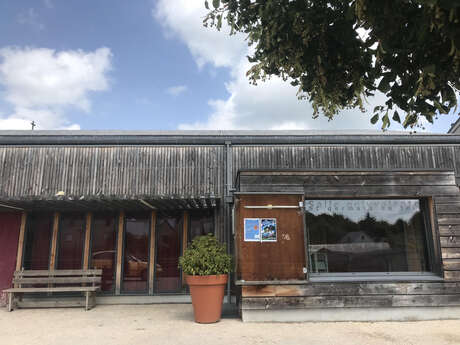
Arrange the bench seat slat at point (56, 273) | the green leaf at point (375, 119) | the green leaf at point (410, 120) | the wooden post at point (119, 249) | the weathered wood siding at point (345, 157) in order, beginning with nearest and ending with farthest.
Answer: the green leaf at point (375, 119), the green leaf at point (410, 120), the bench seat slat at point (56, 273), the wooden post at point (119, 249), the weathered wood siding at point (345, 157)

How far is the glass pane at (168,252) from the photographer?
1008cm

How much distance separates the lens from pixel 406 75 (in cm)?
366

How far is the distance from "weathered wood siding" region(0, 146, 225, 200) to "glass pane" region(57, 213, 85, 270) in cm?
78

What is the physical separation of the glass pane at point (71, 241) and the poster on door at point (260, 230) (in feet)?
17.1

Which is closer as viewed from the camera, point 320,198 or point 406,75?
point 406,75

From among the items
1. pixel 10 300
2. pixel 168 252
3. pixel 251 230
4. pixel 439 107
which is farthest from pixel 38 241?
pixel 439 107

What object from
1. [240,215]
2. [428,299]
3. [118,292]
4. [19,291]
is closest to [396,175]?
[428,299]

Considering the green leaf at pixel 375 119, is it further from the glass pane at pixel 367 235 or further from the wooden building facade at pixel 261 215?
the glass pane at pixel 367 235

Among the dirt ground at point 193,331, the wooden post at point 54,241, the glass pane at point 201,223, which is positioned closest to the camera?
the dirt ground at point 193,331

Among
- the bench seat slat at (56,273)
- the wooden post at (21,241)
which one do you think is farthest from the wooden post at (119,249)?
the wooden post at (21,241)

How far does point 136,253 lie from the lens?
10.3 meters

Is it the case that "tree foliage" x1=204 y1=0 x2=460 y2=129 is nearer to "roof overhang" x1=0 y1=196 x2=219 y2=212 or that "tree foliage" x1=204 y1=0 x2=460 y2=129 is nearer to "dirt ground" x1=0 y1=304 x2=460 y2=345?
"dirt ground" x1=0 y1=304 x2=460 y2=345

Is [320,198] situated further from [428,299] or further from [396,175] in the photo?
[428,299]

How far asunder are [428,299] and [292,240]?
2836mm
